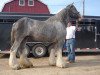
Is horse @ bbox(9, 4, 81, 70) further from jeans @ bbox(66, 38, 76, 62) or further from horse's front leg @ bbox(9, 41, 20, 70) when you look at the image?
jeans @ bbox(66, 38, 76, 62)

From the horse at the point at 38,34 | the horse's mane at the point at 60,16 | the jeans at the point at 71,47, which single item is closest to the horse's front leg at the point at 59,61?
the horse at the point at 38,34

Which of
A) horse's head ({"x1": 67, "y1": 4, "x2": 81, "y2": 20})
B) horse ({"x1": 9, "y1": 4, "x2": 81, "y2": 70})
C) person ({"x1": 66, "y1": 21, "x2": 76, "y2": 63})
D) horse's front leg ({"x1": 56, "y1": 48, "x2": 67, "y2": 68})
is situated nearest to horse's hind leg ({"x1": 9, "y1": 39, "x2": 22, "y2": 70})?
horse ({"x1": 9, "y1": 4, "x2": 81, "y2": 70})

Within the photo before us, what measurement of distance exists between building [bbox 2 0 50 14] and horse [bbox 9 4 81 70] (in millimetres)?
33587

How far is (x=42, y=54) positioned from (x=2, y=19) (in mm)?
3238

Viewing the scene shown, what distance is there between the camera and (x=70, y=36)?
637 inches

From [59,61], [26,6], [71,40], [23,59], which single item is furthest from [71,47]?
[26,6]

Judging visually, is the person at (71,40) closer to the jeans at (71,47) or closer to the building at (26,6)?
the jeans at (71,47)

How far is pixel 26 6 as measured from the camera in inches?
1927

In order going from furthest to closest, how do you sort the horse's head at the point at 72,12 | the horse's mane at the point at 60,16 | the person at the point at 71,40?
the person at the point at 71,40, the horse's head at the point at 72,12, the horse's mane at the point at 60,16

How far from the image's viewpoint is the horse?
13.9 metres

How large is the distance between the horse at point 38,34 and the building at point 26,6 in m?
33.6

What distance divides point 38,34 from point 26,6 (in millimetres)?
35200

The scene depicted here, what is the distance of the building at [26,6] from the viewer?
48.3 metres

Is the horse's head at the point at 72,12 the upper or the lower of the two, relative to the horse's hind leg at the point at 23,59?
upper
